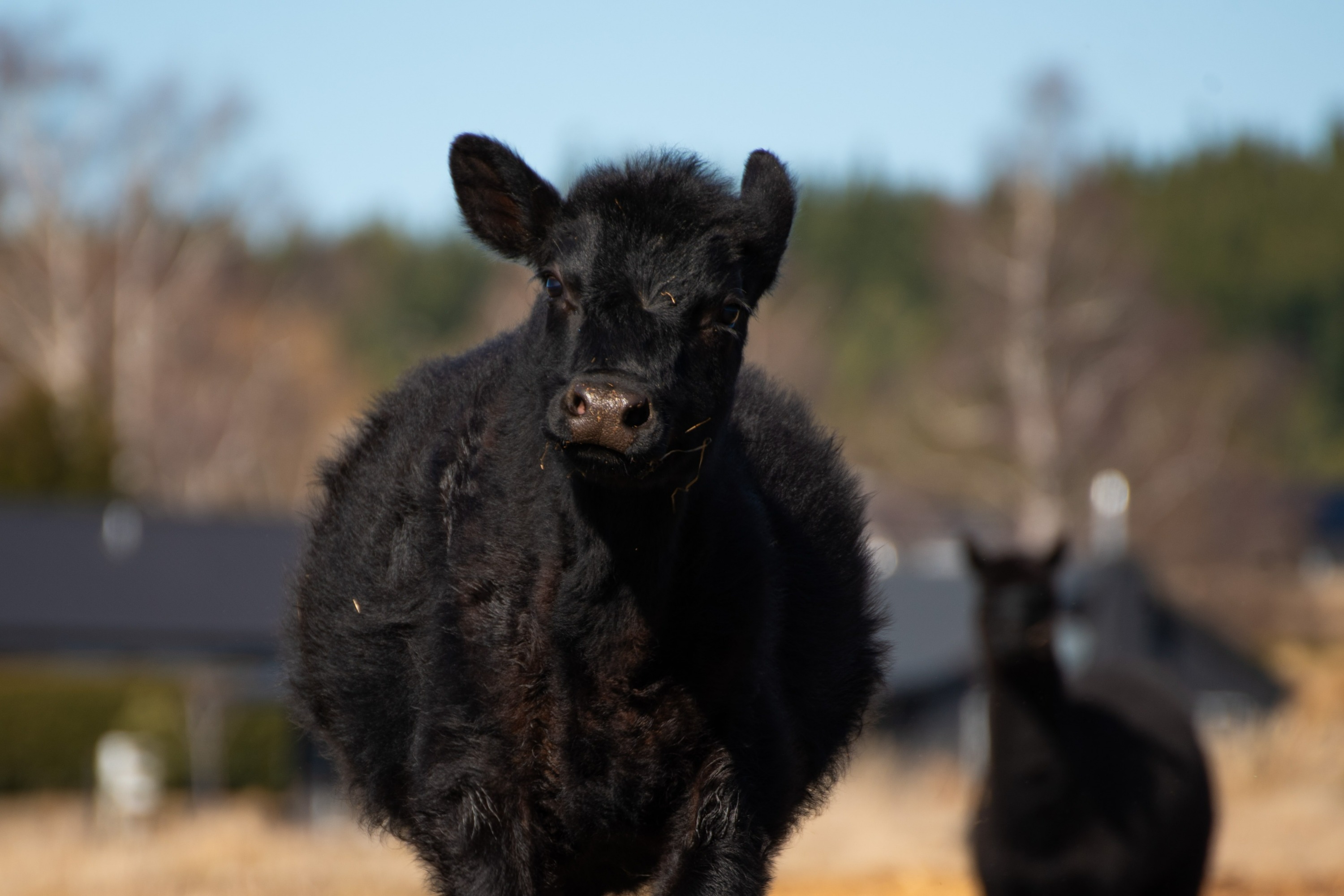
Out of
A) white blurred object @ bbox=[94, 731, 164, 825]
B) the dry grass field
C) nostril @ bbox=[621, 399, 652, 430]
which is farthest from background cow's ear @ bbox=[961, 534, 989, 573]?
white blurred object @ bbox=[94, 731, 164, 825]

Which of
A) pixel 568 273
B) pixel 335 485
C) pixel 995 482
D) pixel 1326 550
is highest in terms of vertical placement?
pixel 568 273

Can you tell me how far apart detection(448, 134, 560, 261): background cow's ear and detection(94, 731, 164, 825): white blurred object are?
17.1 m

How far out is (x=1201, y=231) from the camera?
241 ft

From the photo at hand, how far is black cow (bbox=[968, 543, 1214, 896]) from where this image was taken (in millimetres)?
9516

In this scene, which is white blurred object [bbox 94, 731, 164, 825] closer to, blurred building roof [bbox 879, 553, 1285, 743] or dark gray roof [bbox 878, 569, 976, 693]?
blurred building roof [bbox 879, 553, 1285, 743]

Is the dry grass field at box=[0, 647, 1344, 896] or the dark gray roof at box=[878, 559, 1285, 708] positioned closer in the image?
the dry grass field at box=[0, 647, 1344, 896]

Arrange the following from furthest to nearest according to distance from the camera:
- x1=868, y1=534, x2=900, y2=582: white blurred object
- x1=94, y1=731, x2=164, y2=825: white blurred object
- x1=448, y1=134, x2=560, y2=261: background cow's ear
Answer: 1. x1=94, y1=731, x2=164, y2=825: white blurred object
2. x1=868, y1=534, x2=900, y2=582: white blurred object
3. x1=448, y1=134, x2=560, y2=261: background cow's ear

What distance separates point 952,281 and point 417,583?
37.4m

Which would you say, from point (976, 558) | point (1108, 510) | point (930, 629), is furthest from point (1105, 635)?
point (976, 558)

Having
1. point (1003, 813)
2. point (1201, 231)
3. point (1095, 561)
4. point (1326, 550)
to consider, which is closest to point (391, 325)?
point (1201, 231)

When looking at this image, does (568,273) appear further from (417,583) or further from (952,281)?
(952,281)

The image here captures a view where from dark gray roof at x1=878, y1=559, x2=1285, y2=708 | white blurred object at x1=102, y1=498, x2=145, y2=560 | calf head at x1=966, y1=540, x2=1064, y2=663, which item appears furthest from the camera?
white blurred object at x1=102, y1=498, x2=145, y2=560

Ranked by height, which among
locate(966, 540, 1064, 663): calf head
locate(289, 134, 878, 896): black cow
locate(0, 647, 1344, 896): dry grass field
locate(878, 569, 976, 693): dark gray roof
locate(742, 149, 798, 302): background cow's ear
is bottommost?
locate(878, 569, 976, 693): dark gray roof

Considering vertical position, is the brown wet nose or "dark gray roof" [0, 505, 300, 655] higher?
the brown wet nose
